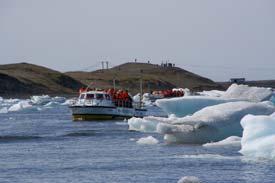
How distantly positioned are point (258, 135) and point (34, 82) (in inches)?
4178

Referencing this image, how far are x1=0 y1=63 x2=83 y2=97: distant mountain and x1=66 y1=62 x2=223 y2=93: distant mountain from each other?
4.08 metres

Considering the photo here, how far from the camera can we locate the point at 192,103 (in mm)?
35875

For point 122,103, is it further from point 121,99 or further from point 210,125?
point 210,125

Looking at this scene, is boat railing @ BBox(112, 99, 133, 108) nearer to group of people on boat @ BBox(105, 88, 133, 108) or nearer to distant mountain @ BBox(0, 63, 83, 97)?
group of people on boat @ BBox(105, 88, 133, 108)

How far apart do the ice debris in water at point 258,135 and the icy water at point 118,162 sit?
37 centimetres

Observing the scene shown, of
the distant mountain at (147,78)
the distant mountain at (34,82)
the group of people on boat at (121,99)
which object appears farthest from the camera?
the distant mountain at (147,78)

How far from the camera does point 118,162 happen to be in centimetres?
2319

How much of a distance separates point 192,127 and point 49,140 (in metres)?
6.70

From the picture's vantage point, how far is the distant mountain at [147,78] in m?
137

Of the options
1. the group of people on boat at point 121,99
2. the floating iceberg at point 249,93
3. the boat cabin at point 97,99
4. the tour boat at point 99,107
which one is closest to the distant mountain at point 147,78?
the group of people on boat at point 121,99

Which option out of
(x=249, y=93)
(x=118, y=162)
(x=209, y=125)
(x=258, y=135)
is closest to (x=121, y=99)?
(x=249, y=93)

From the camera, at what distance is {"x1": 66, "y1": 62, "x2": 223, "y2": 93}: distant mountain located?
137 metres

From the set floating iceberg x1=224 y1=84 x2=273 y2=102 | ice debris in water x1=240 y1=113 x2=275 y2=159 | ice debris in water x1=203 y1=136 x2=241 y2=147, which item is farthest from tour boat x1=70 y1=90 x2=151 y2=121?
ice debris in water x1=240 y1=113 x2=275 y2=159

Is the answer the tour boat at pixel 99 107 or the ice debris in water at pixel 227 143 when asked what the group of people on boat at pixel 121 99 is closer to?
the tour boat at pixel 99 107
